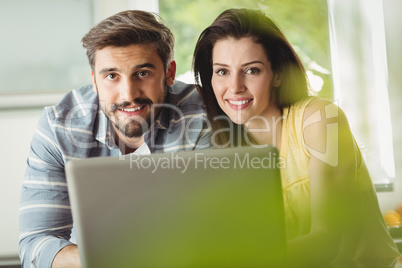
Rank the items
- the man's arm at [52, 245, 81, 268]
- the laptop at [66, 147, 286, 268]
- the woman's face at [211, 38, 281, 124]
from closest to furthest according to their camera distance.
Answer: the laptop at [66, 147, 286, 268] → the man's arm at [52, 245, 81, 268] → the woman's face at [211, 38, 281, 124]

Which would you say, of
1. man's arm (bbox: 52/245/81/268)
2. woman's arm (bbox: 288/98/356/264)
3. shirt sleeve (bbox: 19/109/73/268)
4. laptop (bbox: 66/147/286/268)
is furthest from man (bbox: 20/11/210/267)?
laptop (bbox: 66/147/286/268)

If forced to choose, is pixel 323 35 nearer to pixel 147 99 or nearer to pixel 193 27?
pixel 193 27


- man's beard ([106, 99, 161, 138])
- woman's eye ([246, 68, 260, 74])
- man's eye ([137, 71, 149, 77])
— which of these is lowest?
man's beard ([106, 99, 161, 138])

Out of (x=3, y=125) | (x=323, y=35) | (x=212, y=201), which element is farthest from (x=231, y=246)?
(x=323, y=35)

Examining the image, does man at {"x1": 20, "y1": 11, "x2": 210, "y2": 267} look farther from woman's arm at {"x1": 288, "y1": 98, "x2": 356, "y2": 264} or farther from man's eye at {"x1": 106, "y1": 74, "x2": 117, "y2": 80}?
woman's arm at {"x1": 288, "y1": 98, "x2": 356, "y2": 264}

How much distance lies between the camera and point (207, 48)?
5.49 feet

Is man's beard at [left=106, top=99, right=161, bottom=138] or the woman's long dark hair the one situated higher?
the woman's long dark hair

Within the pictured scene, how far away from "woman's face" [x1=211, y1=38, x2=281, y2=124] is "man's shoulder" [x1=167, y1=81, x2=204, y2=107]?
0.12 meters

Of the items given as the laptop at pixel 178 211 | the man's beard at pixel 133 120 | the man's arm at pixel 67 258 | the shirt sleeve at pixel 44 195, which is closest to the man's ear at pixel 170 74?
the man's beard at pixel 133 120

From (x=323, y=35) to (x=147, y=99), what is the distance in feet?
4.84

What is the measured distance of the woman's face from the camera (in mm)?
1618

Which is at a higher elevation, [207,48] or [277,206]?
[207,48]

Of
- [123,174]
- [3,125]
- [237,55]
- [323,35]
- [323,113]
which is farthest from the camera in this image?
[323,35]

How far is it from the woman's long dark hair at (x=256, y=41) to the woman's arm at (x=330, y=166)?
0.14 meters
